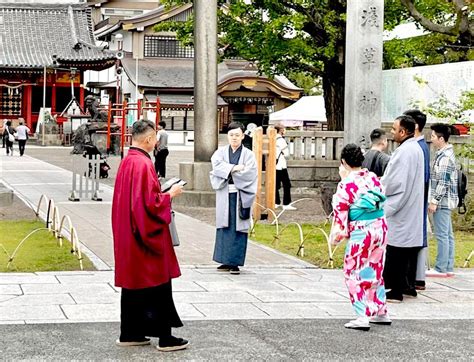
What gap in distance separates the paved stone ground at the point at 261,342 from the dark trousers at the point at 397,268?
1.03m

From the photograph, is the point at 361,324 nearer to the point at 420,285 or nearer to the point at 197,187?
the point at 420,285

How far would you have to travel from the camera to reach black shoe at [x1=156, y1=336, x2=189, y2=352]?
6703 mm

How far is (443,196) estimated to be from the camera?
34.3ft

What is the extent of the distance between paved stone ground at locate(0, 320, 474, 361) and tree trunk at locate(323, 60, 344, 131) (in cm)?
1543

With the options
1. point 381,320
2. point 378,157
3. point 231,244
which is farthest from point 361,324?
point 231,244

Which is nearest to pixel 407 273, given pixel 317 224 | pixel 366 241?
pixel 366 241

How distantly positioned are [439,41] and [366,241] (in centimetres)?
1491

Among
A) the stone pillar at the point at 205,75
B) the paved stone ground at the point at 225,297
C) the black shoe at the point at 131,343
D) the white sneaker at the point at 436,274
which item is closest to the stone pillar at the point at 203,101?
the stone pillar at the point at 205,75

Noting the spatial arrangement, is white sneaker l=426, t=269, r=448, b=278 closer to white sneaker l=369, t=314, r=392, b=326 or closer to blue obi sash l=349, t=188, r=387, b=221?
white sneaker l=369, t=314, r=392, b=326

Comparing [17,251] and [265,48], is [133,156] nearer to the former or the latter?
[17,251]

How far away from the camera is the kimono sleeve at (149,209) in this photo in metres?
6.64

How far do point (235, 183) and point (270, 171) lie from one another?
574 cm

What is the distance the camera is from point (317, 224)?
15328 millimetres

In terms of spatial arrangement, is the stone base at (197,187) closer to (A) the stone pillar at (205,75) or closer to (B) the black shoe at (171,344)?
(A) the stone pillar at (205,75)
